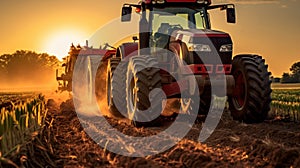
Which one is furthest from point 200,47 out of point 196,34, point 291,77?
point 291,77

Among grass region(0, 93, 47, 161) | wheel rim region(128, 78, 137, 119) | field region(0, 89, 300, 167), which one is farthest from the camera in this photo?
wheel rim region(128, 78, 137, 119)

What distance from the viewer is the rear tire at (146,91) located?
8.75 metres

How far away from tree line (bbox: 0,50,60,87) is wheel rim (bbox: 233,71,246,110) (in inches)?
2472

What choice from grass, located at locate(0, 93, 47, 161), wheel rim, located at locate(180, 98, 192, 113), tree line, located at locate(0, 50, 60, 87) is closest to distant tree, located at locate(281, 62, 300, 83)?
tree line, located at locate(0, 50, 60, 87)

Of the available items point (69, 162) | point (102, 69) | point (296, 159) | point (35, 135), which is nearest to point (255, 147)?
point (296, 159)

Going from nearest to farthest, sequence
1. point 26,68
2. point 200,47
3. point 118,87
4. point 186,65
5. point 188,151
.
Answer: point 188,151 → point 200,47 → point 186,65 → point 118,87 → point 26,68

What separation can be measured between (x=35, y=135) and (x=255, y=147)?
10.5 ft

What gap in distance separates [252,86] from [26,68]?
7406 centimetres

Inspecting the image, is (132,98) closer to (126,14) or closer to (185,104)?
(126,14)

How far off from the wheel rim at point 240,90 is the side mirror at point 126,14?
2.63 meters

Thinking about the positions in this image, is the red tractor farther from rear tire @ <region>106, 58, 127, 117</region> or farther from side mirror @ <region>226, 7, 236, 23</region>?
rear tire @ <region>106, 58, 127, 117</region>

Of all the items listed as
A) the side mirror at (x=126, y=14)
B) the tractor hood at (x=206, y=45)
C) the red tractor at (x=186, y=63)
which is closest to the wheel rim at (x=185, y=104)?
the red tractor at (x=186, y=63)

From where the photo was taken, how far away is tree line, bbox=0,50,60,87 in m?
72.8

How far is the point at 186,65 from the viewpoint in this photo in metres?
9.02
